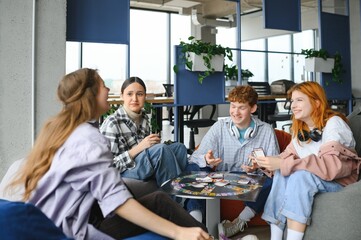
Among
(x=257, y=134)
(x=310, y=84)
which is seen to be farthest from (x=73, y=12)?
(x=310, y=84)

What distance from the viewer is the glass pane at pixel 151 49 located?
10.6m

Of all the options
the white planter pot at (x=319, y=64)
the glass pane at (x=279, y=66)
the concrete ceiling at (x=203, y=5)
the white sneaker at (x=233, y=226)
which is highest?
the concrete ceiling at (x=203, y=5)

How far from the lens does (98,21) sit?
409 cm

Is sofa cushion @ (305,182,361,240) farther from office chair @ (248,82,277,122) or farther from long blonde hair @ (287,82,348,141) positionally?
office chair @ (248,82,277,122)

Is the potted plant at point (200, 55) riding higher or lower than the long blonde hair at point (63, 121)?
higher

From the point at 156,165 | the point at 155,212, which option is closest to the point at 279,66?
the point at 156,165

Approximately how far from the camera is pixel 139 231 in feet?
5.45

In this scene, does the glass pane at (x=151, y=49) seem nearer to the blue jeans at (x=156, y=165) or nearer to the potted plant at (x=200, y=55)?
the potted plant at (x=200, y=55)

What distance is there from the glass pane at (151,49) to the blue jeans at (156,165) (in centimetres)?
751

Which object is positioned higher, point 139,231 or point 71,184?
point 71,184

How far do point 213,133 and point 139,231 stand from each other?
1531mm

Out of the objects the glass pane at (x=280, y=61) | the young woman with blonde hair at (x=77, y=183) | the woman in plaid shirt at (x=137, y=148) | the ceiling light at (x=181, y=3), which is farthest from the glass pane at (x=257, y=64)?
the young woman with blonde hair at (x=77, y=183)

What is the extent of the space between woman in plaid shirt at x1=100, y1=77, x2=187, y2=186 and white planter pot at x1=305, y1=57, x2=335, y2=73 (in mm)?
3742

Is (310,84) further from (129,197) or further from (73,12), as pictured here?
(73,12)
